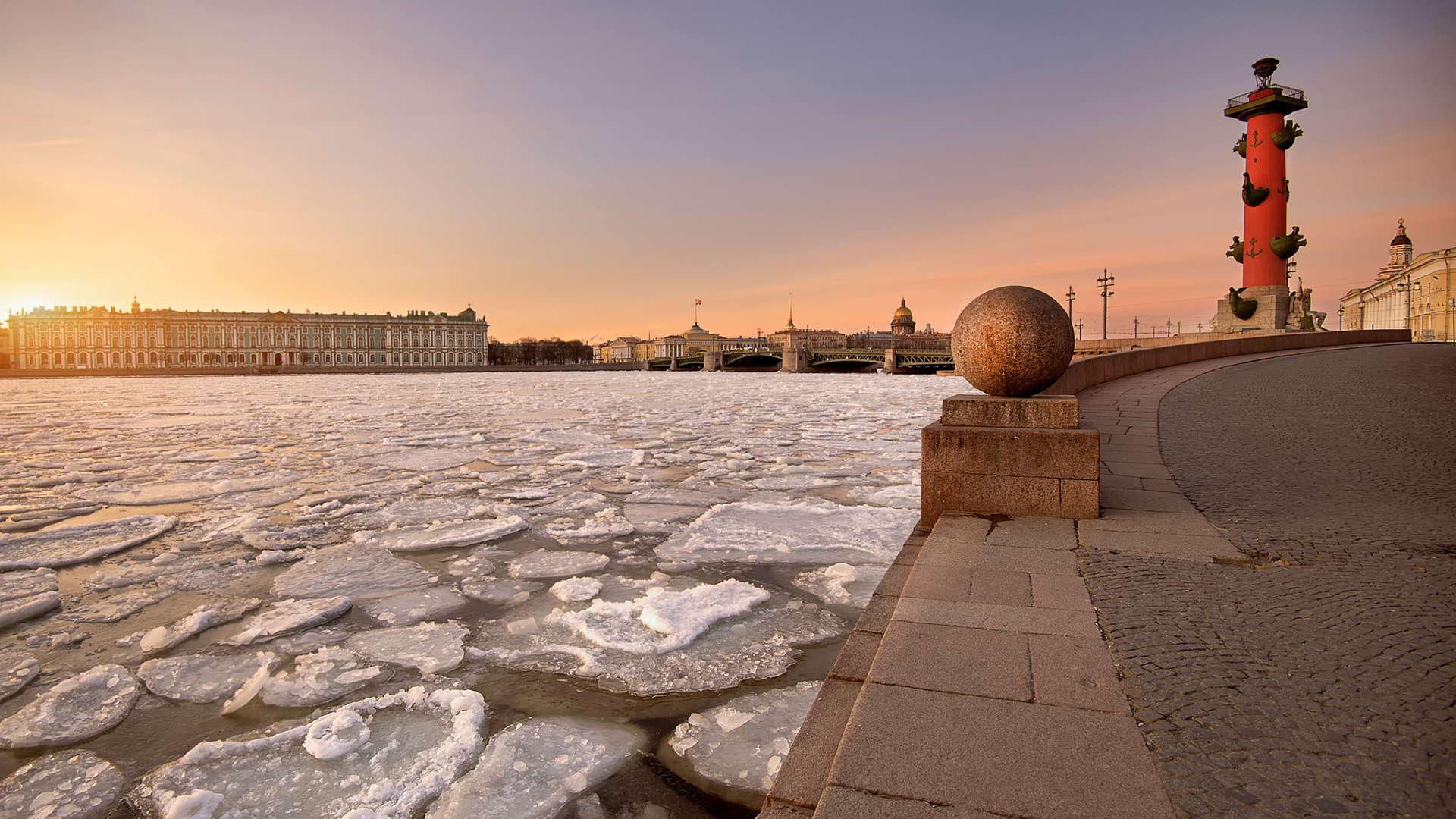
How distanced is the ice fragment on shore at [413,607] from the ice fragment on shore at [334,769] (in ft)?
2.77

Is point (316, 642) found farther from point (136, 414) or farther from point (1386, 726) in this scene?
point (136, 414)

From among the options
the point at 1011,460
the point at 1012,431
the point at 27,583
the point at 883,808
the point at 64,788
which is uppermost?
the point at 1012,431

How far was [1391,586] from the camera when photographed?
2611 mm

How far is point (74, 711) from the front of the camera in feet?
7.99

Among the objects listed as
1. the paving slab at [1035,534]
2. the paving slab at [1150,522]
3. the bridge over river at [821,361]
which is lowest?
the paving slab at [1035,534]

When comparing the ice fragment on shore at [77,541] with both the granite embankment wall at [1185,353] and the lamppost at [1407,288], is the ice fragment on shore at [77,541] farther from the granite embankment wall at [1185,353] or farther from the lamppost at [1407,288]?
the lamppost at [1407,288]

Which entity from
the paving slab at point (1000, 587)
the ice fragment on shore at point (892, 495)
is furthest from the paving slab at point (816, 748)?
the ice fragment on shore at point (892, 495)

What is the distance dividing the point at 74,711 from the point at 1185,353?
2228 cm

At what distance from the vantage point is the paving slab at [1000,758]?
1418 millimetres

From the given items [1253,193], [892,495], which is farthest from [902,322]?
[892,495]

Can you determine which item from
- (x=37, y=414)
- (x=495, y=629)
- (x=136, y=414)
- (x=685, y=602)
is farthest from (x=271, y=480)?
(x=37, y=414)

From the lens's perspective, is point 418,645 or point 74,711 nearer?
point 74,711

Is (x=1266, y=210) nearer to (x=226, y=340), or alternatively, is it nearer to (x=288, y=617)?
(x=288, y=617)

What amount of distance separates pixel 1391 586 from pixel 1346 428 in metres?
5.57
